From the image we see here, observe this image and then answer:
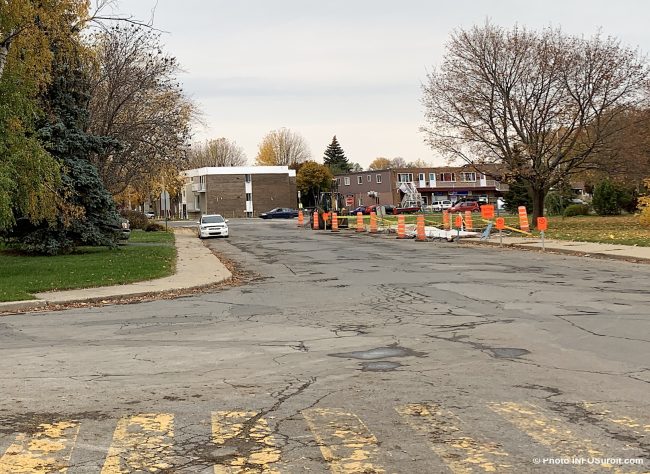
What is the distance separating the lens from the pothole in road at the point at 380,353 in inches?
336

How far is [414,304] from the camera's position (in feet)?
43.3

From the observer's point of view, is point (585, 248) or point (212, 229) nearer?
point (585, 248)

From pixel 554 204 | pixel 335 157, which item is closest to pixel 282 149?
pixel 335 157

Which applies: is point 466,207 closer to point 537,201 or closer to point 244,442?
point 537,201

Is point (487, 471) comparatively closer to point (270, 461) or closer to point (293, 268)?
point (270, 461)

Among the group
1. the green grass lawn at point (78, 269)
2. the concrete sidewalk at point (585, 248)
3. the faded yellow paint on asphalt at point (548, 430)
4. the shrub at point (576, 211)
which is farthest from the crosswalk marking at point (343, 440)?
the shrub at point (576, 211)

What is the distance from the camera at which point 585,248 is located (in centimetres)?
2559

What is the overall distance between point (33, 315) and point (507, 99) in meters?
32.0

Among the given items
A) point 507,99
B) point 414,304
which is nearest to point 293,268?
point 414,304

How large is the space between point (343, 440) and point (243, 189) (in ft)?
334

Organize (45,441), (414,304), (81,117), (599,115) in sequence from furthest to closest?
1. (599,115)
2. (81,117)
3. (414,304)
4. (45,441)

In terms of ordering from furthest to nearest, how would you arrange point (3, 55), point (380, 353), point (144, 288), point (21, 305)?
point (3, 55), point (144, 288), point (21, 305), point (380, 353)

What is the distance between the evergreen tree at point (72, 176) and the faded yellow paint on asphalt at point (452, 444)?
2168cm

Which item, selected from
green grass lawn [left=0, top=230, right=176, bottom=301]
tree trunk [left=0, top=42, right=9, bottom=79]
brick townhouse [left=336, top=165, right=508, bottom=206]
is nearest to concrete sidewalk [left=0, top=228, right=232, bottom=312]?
green grass lawn [left=0, top=230, right=176, bottom=301]
